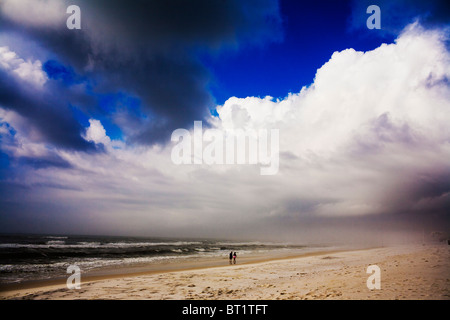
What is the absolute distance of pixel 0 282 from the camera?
1698 cm

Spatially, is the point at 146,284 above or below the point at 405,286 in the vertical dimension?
below

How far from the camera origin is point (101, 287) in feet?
47.5

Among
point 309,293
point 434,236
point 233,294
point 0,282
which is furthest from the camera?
point 434,236

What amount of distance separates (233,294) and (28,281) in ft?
58.2
